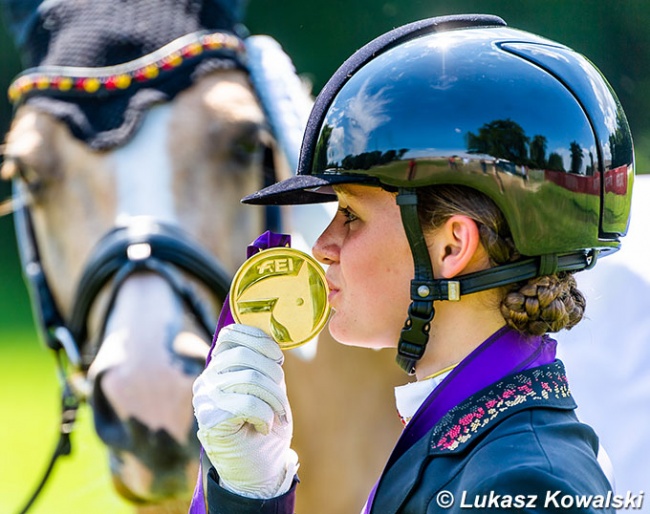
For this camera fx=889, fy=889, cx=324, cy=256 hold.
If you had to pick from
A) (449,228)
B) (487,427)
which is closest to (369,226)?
(449,228)

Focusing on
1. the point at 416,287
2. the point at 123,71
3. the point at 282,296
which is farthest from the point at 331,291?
the point at 123,71

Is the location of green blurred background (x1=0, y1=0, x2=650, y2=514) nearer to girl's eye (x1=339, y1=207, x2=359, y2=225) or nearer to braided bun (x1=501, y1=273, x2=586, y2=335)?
girl's eye (x1=339, y1=207, x2=359, y2=225)

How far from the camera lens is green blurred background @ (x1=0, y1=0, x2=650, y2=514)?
4.04 m

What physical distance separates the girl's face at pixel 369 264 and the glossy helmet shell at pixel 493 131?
0.05 meters

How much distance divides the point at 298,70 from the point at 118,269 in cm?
155

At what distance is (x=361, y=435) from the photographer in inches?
120

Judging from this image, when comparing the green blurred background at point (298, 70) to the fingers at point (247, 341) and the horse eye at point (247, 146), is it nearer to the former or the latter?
the horse eye at point (247, 146)

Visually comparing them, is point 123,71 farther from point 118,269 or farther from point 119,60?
point 118,269

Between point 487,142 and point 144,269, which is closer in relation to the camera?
point 487,142

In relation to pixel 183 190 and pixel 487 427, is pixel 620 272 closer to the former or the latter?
pixel 183 190

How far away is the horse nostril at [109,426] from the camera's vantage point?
277 cm

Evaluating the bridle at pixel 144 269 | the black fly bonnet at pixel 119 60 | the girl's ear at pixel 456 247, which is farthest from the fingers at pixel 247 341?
the black fly bonnet at pixel 119 60

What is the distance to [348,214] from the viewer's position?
1.52 metres

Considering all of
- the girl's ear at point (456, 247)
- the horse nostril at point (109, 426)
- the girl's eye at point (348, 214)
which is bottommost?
the horse nostril at point (109, 426)
